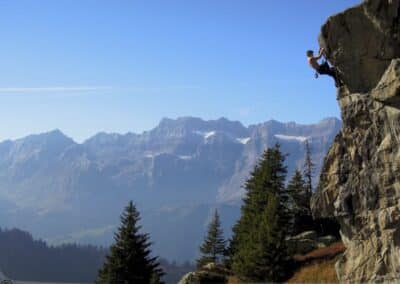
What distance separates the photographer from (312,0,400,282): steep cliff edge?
86.4 feet

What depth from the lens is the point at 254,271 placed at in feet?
141

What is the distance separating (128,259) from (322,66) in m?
37.2

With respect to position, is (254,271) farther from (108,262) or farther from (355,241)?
(108,262)

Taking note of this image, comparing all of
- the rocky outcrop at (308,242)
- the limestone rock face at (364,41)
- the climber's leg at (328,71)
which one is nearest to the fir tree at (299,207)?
the rocky outcrop at (308,242)

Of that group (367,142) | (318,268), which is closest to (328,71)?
(367,142)

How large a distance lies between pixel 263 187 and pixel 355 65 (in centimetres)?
3318

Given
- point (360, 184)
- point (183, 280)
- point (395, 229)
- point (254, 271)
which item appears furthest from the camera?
point (183, 280)

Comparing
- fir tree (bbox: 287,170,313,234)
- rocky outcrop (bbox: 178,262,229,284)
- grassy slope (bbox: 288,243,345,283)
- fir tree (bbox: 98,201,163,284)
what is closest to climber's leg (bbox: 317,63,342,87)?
grassy slope (bbox: 288,243,345,283)

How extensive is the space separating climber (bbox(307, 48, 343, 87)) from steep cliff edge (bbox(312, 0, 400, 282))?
1.95 feet

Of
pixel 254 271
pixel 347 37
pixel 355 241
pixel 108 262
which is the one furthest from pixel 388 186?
Answer: pixel 108 262

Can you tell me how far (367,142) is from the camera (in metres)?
27.8

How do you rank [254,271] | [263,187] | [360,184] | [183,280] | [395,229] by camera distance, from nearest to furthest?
1. [395,229]
2. [360,184]
3. [254,271]
4. [183,280]
5. [263,187]

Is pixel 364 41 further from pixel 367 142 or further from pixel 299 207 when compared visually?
pixel 299 207

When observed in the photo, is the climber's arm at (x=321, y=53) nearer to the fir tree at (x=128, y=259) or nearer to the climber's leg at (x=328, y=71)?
the climber's leg at (x=328, y=71)
